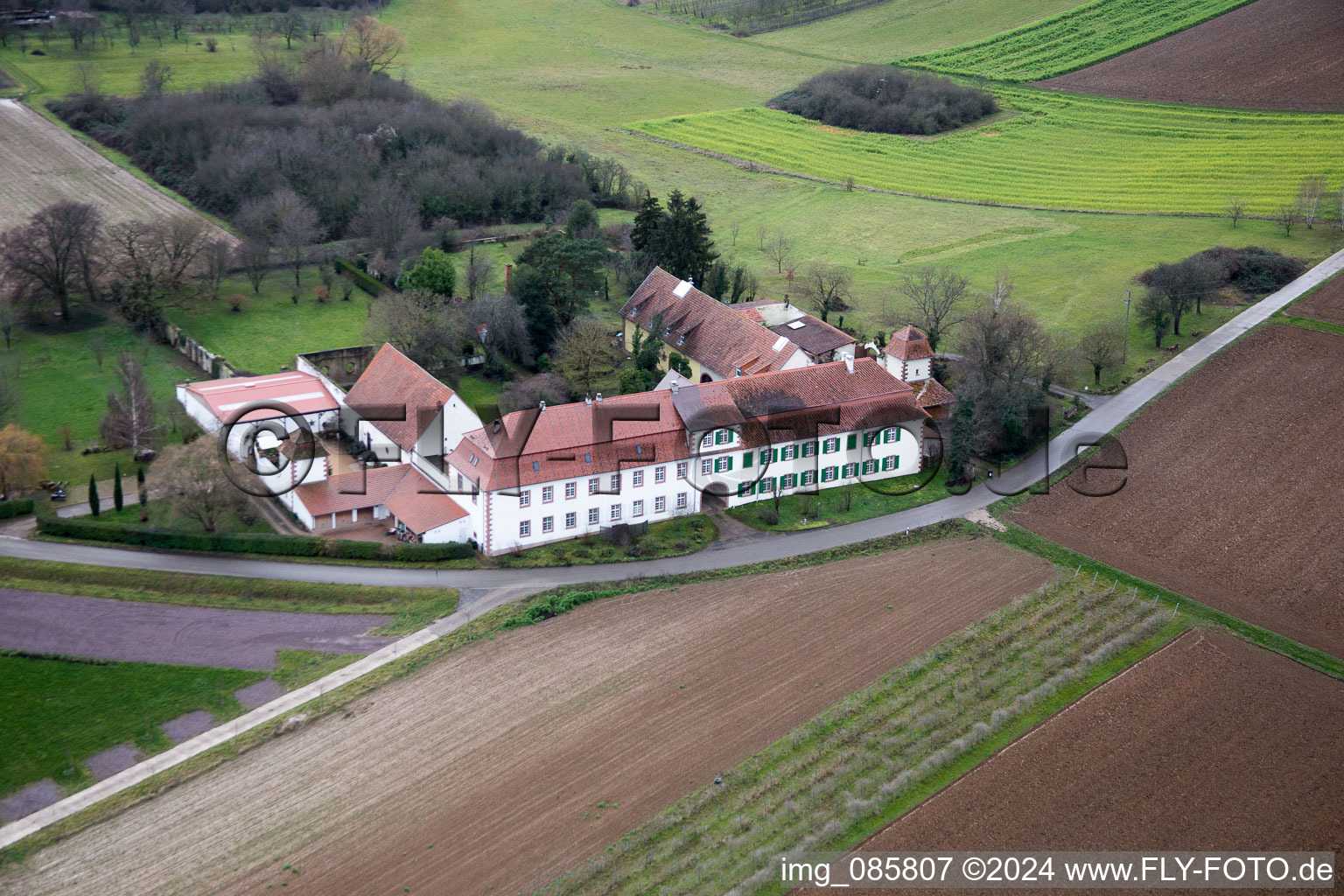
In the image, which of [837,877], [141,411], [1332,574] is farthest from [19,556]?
[1332,574]

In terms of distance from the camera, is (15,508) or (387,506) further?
(387,506)

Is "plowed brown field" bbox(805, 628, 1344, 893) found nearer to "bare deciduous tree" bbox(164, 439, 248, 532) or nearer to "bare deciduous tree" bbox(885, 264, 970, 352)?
"bare deciduous tree" bbox(885, 264, 970, 352)

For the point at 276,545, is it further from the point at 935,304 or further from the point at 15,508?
the point at 935,304


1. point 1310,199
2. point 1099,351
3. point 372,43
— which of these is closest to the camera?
point 1099,351

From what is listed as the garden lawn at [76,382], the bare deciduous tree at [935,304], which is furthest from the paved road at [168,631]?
the bare deciduous tree at [935,304]

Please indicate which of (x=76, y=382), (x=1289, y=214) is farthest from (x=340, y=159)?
(x=1289, y=214)

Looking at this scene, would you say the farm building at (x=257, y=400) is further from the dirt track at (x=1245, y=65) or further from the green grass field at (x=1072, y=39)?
the green grass field at (x=1072, y=39)
